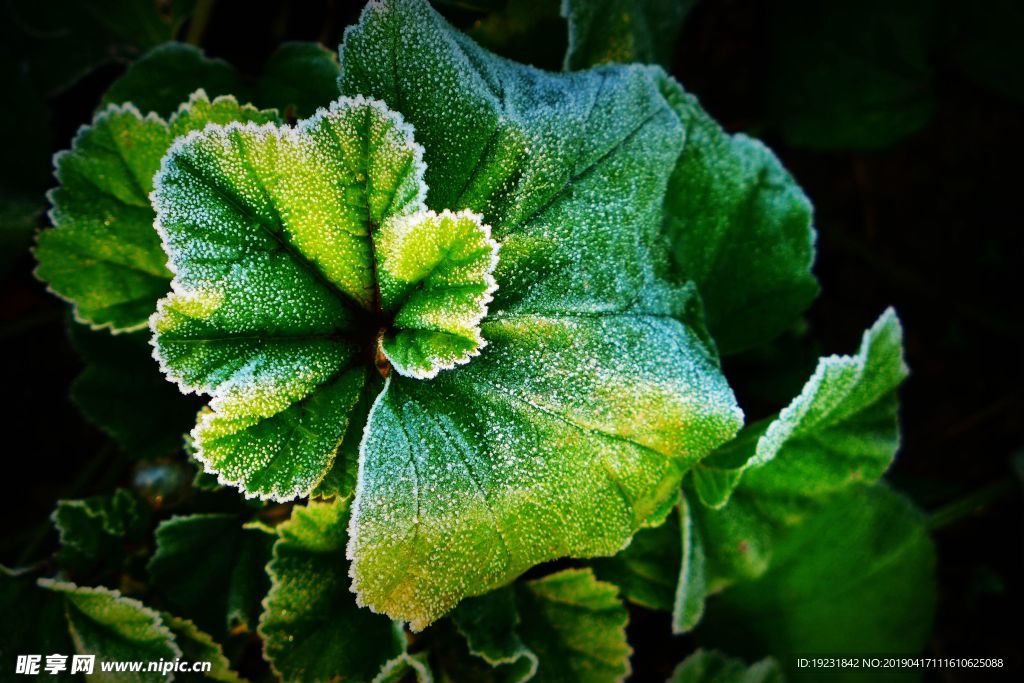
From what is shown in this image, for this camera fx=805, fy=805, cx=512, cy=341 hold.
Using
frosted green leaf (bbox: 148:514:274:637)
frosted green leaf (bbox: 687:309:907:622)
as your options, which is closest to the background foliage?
frosted green leaf (bbox: 148:514:274:637)

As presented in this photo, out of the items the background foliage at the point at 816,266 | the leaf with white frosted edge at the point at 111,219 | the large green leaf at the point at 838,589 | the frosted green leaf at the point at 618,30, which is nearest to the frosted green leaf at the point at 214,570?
the background foliage at the point at 816,266

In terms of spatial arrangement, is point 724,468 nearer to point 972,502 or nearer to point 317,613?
point 317,613

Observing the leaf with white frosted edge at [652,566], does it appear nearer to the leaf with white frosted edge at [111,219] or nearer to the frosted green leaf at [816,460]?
the frosted green leaf at [816,460]

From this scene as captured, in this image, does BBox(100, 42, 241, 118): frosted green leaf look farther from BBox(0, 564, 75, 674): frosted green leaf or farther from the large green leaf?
the large green leaf

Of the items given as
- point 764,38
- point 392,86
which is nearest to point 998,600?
point 764,38

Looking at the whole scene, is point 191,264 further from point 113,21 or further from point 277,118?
point 113,21

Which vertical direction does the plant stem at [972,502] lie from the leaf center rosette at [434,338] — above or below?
below
